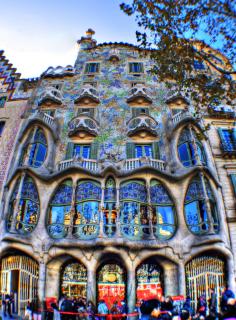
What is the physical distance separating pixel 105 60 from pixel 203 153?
46.6ft

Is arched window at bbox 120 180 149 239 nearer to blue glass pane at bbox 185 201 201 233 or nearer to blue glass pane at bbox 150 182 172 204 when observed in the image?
blue glass pane at bbox 150 182 172 204

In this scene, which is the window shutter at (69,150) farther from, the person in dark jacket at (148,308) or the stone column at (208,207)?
the person in dark jacket at (148,308)

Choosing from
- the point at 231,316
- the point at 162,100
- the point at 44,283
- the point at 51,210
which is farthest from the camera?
the point at 162,100

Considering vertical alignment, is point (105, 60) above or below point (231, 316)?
above

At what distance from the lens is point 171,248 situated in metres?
15.9

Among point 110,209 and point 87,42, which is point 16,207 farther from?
point 87,42

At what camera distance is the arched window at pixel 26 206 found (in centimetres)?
1673

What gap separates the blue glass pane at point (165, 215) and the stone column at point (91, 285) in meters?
4.79

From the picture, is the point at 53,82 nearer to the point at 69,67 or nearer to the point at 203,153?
the point at 69,67

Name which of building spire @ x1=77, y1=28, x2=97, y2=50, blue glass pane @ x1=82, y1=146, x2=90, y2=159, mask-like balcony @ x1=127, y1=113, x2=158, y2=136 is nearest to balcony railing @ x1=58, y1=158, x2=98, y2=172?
blue glass pane @ x1=82, y1=146, x2=90, y2=159

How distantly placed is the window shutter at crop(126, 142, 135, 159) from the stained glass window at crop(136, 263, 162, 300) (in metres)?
6.99

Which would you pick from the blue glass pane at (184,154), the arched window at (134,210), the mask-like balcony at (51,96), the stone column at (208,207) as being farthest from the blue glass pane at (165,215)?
the mask-like balcony at (51,96)

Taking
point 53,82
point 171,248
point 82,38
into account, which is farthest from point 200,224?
point 82,38

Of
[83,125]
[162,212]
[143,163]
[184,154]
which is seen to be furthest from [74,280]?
[184,154]
